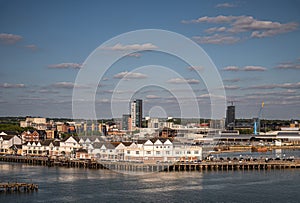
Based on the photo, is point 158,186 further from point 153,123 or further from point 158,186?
point 153,123

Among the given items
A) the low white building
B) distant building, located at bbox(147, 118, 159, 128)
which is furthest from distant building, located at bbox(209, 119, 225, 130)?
the low white building

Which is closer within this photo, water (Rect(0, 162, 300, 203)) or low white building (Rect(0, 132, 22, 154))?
water (Rect(0, 162, 300, 203))

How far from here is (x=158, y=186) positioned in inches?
672

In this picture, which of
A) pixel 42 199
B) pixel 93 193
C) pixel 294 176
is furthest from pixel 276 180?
pixel 42 199

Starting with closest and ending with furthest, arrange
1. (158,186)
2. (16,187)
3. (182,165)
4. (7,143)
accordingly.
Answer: (16,187) → (158,186) → (182,165) → (7,143)

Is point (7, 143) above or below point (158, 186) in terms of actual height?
above

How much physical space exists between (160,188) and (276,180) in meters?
5.26

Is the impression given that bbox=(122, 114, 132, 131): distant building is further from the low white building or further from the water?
the water

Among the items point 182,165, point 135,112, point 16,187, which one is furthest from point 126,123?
point 16,187

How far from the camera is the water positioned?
14.9 metres

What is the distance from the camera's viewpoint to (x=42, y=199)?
14.7m

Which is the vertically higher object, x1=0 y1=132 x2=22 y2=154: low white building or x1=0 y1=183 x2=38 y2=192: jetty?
x1=0 y1=132 x2=22 y2=154: low white building

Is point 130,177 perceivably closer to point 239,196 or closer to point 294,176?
point 239,196

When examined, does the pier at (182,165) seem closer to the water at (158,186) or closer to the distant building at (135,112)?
the water at (158,186)
